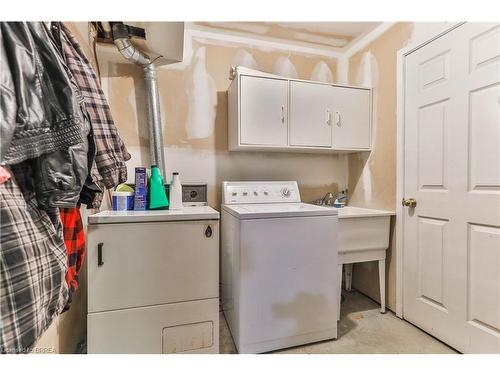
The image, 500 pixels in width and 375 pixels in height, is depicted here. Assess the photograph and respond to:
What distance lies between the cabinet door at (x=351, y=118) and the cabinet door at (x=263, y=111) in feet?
1.65

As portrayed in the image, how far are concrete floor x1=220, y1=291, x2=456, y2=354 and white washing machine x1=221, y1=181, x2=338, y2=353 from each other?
62 mm

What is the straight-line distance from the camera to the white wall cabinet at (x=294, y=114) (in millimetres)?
1922

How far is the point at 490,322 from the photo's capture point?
1.35m

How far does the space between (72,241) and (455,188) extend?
2151 millimetres

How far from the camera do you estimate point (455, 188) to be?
4.96 ft

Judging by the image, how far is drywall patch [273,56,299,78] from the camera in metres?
2.37

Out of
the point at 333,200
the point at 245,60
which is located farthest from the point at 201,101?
the point at 333,200

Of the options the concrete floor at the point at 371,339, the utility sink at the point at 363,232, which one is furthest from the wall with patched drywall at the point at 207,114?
the concrete floor at the point at 371,339

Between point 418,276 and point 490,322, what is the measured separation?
1.47ft

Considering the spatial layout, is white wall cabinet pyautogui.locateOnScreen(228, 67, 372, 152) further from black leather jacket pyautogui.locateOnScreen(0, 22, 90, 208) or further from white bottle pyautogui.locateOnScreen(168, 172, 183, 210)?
black leather jacket pyautogui.locateOnScreen(0, 22, 90, 208)

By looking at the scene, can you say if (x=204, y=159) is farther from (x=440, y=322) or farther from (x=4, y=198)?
(x=440, y=322)

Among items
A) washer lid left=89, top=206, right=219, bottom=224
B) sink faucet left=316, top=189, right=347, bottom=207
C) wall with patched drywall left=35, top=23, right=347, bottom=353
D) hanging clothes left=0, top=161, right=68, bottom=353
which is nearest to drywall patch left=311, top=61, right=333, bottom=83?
wall with patched drywall left=35, top=23, right=347, bottom=353

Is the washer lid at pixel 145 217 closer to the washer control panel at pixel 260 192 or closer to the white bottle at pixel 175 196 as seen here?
the white bottle at pixel 175 196
